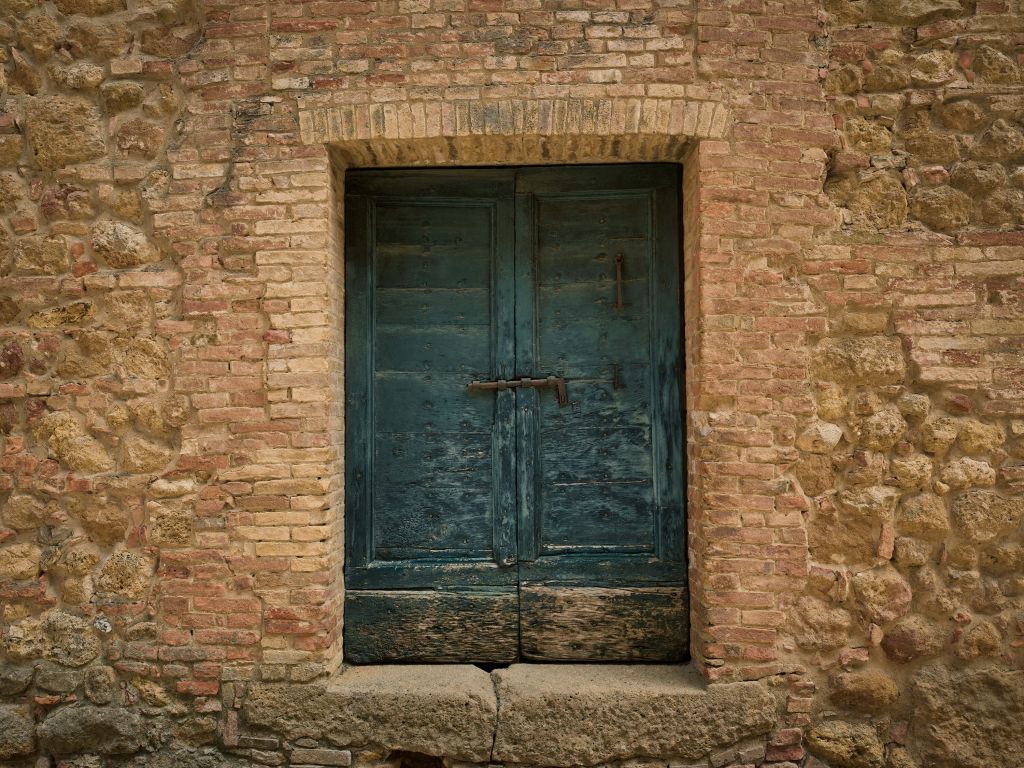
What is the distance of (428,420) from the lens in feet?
10.9

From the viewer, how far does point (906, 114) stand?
3.11 m

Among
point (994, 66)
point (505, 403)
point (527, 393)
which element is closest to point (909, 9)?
point (994, 66)

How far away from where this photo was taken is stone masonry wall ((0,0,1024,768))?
9.76 ft

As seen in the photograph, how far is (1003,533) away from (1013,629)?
41 cm

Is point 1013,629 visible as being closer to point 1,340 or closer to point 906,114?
point 906,114

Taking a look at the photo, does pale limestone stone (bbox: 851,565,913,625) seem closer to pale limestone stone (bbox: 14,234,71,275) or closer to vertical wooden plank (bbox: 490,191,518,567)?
vertical wooden plank (bbox: 490,191,518,567)

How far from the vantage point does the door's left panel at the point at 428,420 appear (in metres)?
3.26

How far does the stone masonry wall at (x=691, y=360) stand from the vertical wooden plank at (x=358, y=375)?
0.20 m

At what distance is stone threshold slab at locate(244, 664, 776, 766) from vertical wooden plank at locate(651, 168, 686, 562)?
66cm

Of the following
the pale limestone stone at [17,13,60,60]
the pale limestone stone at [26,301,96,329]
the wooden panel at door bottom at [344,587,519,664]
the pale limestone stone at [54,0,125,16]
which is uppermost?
the pale limestone stone at [54,0,125,16]

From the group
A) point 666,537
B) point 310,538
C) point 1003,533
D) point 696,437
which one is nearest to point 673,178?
point 696,437

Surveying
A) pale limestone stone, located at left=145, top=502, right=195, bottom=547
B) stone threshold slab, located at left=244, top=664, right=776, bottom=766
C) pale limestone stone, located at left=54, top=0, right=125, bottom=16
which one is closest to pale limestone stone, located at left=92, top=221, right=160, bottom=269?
pale limestone stone, located at left=54, top=0, right=125, bottom=16

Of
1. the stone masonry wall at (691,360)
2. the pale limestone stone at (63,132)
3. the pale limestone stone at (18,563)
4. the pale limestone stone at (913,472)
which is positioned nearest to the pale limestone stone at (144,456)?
the stone masonry wall at (691,360)

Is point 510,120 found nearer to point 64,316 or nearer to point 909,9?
point 909,9
